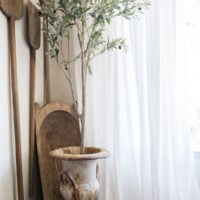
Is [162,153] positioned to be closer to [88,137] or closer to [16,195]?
Answer: [88,137]

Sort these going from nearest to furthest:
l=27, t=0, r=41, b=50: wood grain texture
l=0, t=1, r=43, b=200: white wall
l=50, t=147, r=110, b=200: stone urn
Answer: l=0, t=1, r=43, b=200: white wall, l=50, t=147, r=110, b=200: stone urn, l=27, t=0, r=41, b=50: wood grain texture

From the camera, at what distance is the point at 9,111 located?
5.35 feet

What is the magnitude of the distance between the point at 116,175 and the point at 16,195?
626 millimetres

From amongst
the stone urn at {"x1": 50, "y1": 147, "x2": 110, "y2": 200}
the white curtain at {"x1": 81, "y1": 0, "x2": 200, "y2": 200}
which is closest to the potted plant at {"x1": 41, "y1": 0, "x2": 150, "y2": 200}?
the stone urn at {"x1": 50, "y1": 147, "x2": 110, "y2": 200}

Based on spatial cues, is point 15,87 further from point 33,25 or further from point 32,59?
point 33,25

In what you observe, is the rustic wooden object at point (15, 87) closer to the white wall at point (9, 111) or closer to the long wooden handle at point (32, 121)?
the white wall at point (9, 111)

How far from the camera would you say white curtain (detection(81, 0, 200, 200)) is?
1.92 metres

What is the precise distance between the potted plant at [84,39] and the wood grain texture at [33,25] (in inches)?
3.1

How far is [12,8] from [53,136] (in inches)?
34.8

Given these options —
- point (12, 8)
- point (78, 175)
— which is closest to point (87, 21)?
point (12, 8)

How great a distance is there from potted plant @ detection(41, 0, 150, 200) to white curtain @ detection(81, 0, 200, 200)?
12 cm

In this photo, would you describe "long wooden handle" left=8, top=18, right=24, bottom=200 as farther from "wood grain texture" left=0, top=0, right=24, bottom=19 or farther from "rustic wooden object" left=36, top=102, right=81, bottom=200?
"rustic wooden object" left=36, top=102, right=81, bottom=200

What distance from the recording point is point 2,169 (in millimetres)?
1549

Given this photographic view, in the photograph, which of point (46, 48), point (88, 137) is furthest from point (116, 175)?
point (46, 48)
